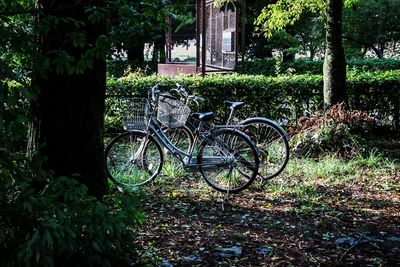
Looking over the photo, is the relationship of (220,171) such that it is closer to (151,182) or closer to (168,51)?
(151,182)

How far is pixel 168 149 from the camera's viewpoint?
230 inches

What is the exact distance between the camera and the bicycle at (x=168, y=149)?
5.57 meters

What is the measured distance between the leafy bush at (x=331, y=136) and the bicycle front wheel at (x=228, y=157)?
184cm

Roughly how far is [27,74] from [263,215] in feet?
9.36

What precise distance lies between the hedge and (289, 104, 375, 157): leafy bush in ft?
4.83

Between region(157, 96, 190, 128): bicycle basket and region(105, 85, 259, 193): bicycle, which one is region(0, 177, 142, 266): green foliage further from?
region(157, 96, 190, 128): bicycle basket

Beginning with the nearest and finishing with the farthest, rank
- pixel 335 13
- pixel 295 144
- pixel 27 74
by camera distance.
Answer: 1. pixel 27 74
2. pixel 295 144
3. pixel 335 13

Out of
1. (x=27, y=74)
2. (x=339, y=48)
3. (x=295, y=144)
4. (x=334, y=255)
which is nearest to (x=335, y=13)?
(x=339, y=48)

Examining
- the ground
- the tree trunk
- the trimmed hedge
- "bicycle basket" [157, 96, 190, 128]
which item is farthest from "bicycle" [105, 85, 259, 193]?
the tree trunk

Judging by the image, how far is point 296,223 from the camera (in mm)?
4562

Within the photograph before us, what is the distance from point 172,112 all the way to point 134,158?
72 cm

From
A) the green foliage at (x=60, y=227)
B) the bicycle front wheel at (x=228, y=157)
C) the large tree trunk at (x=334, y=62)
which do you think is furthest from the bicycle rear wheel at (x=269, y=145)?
the green foliage at (x=60, y=227)

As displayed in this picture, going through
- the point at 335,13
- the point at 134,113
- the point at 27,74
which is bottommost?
the point at 134,113

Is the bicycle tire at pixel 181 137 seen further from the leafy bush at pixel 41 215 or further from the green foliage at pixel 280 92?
the leafy bush at pixel 41 215
